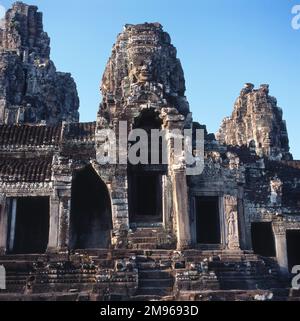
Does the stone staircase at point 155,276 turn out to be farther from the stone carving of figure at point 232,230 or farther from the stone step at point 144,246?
the stone carving of figure at point 232,230

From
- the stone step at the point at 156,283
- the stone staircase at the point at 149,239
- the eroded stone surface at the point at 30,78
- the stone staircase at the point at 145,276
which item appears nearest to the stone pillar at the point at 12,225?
the stone staircase at the point at 145,276

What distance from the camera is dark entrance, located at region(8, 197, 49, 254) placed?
19922 millimetres

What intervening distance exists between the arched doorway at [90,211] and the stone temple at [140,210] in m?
0.04

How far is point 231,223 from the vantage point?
18375 mm

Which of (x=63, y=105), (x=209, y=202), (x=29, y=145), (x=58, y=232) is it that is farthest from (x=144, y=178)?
(x=63, y=105)

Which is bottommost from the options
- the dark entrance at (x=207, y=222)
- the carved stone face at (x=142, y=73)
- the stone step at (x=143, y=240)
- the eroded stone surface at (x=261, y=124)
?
the stone step at (x=143, y=240)

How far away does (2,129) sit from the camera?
72.6 ft

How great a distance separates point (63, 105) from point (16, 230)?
21908 millimetres

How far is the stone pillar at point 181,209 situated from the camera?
56.4 feet

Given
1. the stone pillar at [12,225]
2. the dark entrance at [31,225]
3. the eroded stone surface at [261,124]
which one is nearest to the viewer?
the stone pillar at [12,225]

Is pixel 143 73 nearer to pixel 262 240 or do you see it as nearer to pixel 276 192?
pixel 276 192

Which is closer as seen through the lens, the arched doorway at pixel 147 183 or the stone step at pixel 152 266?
the stone step at pixel 152 266

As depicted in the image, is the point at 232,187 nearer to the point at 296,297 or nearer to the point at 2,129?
the point at 296,297

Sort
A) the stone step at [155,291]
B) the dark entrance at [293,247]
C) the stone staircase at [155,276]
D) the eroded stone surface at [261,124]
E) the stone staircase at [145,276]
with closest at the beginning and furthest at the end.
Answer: the stone staircase at [145,276] < the stone step at [155,291] < the stone staircase at [155,276] < the dark entrance at [293,247] < the eroded stone surface at [261,124]
